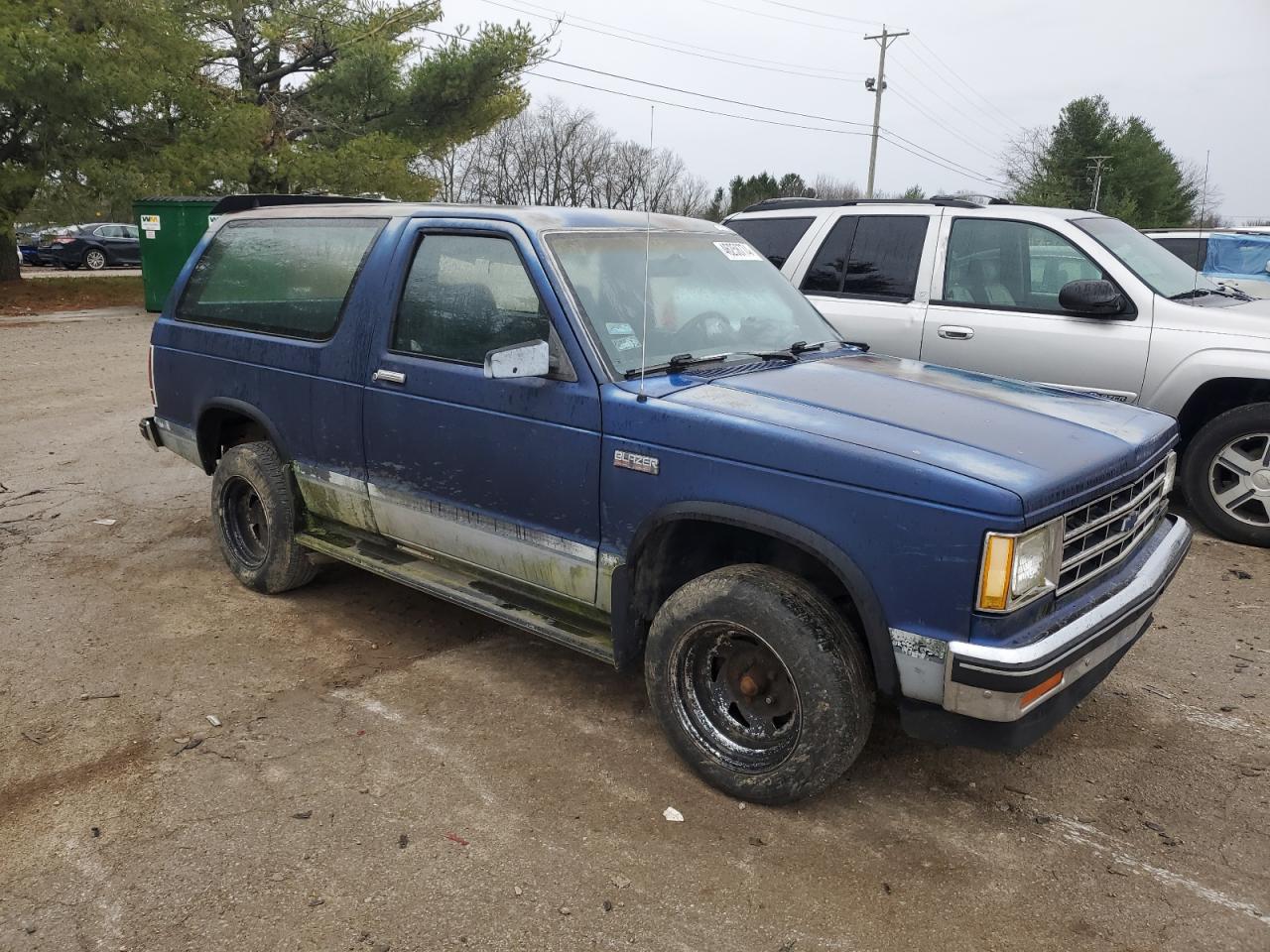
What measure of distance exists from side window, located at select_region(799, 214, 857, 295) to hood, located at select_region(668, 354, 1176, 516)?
9.87ft

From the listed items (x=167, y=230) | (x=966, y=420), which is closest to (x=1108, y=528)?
(x=966, y=420)

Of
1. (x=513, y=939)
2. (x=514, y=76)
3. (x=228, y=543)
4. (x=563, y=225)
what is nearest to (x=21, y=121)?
(x=514, y=76)

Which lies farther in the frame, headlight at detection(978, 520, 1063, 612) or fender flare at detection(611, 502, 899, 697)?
fender flare at detection(611, 502, 899, 697)

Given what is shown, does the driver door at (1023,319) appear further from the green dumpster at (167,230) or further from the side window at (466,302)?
the green dumpster at (167,230)

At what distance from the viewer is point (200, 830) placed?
3.01m

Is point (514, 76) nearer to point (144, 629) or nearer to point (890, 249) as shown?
point (890, 249)

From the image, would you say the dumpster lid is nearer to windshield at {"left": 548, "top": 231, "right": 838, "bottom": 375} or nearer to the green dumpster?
windshield at {"left": 548, "top": 231, "right": 838, "bottom": 375}

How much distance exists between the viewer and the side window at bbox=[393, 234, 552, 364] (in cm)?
365

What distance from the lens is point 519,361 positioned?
10.8 feet

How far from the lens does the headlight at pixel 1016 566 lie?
8.44 feet

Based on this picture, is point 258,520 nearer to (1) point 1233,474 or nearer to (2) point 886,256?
(2) point 886,256

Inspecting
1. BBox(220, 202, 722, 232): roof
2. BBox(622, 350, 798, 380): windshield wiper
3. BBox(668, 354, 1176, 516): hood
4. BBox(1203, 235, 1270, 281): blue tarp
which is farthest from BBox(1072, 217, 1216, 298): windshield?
BBox(1203, 235, 1270, 281): blue tarp

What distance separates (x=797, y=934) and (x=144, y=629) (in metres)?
3.37

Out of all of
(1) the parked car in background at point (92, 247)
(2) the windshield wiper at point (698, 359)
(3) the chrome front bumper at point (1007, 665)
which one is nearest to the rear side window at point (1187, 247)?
(2) the windshield wiper at point (698, 359)
